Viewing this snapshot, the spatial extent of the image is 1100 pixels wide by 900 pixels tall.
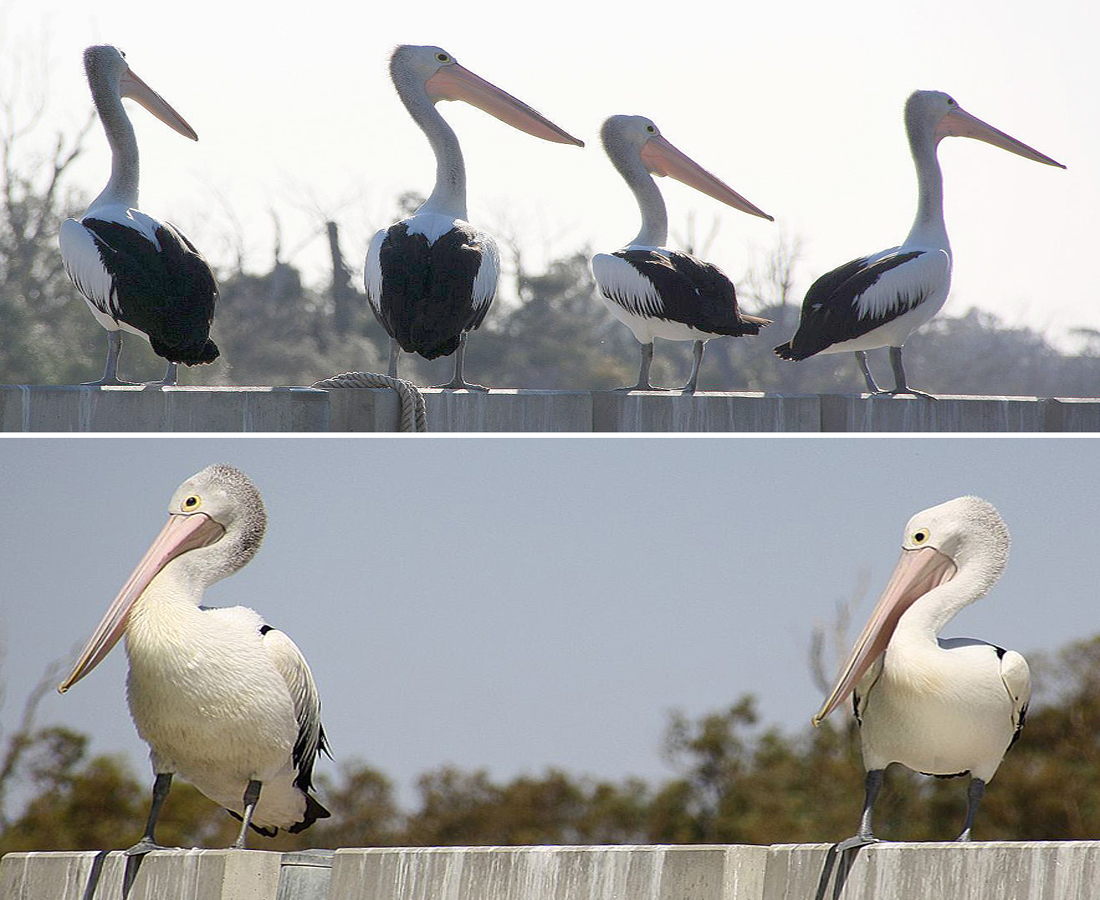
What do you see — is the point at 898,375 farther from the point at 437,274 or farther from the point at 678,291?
the point at 437,274

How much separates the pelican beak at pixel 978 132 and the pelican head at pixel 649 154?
0.92 metres

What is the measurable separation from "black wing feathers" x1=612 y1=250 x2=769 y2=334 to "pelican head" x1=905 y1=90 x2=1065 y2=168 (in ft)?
4.61

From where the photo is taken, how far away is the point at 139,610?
4527 mm

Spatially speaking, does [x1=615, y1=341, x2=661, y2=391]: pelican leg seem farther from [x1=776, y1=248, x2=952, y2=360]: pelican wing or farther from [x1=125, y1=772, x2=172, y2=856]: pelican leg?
[x1=125, y1=772, x2=172, y2=856]: pelican leg

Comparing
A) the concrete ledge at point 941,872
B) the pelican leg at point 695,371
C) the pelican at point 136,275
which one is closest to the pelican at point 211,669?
the concrete ledge at point 941,872

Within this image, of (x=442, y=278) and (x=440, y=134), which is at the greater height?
(x=440, y=134)

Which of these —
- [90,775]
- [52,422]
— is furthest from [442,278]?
[90,775]

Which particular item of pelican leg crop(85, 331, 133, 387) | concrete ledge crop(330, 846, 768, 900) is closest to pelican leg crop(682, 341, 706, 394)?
pelican leg crop(85, 331, 133, 387)

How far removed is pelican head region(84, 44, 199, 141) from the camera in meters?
7.81

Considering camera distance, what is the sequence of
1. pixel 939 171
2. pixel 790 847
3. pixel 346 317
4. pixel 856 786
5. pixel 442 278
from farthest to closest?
pixel 346 317, pixel 856 786, pixel 939 171, pixel 442 278, pixel 790 847

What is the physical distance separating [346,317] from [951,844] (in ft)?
88.0

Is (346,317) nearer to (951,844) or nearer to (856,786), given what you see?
(856,786)

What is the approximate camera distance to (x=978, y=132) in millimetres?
8516

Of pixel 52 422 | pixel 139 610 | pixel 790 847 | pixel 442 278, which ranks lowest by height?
pixel 790 847
